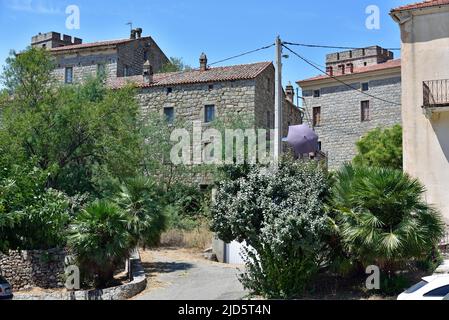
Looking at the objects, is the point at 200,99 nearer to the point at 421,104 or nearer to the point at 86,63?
the point at 86,63

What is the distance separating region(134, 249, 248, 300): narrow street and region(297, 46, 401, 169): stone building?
2208 cm

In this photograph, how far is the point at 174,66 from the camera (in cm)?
4847

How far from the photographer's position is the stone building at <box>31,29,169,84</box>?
42531 mm

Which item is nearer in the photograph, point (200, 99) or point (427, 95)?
point (427, 95)

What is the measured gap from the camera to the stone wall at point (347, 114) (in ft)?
134

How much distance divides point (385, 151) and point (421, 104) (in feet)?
30.1

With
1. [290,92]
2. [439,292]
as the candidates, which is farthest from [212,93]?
[439,292]

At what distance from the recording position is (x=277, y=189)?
14.4 meters

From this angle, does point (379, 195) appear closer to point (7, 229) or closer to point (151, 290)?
point (151, 290)
